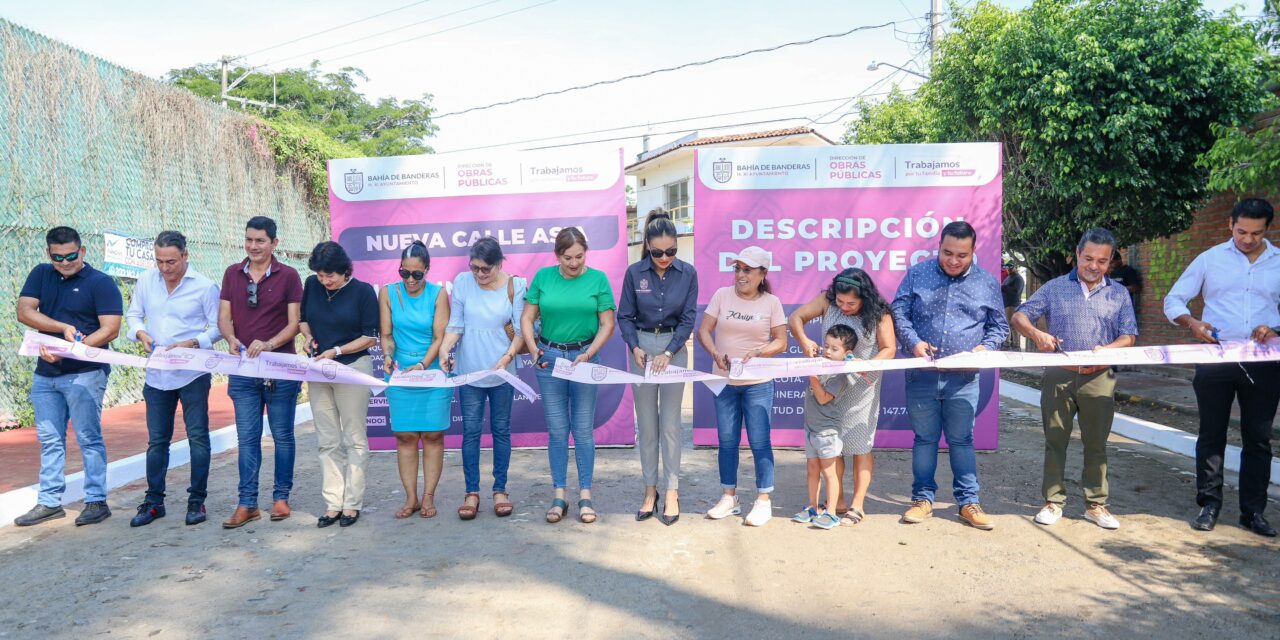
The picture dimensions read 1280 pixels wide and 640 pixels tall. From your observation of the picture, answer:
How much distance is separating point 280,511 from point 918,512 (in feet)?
13.1

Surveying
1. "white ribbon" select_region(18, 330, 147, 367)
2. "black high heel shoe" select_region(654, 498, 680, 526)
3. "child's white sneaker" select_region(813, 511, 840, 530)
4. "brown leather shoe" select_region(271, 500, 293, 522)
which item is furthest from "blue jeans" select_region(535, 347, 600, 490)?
"white ribbon" select_region(18, 330, 147, 367)

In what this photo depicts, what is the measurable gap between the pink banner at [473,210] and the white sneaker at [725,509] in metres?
2.40

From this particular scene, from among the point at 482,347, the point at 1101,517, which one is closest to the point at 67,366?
the point at 482,347

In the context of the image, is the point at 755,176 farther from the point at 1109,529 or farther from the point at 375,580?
the point at 375,580

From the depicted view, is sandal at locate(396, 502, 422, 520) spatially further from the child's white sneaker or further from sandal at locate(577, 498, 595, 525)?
the child's white sneaker

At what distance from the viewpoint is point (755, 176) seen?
279 inches

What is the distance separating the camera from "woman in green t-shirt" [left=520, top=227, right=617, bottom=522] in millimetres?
5035

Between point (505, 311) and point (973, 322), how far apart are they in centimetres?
290

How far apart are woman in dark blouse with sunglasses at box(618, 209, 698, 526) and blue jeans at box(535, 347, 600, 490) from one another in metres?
0.34

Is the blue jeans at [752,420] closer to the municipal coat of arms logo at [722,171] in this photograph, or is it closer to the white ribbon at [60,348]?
the municipal coat of arms logo at [722,171]

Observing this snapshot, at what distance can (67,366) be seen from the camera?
5.05 metres

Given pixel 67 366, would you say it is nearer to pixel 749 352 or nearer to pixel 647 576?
pixel 647 576

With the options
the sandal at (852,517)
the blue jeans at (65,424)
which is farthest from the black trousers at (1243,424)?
the blue jeans at (65,424)

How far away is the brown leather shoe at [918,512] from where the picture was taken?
4.98 m
